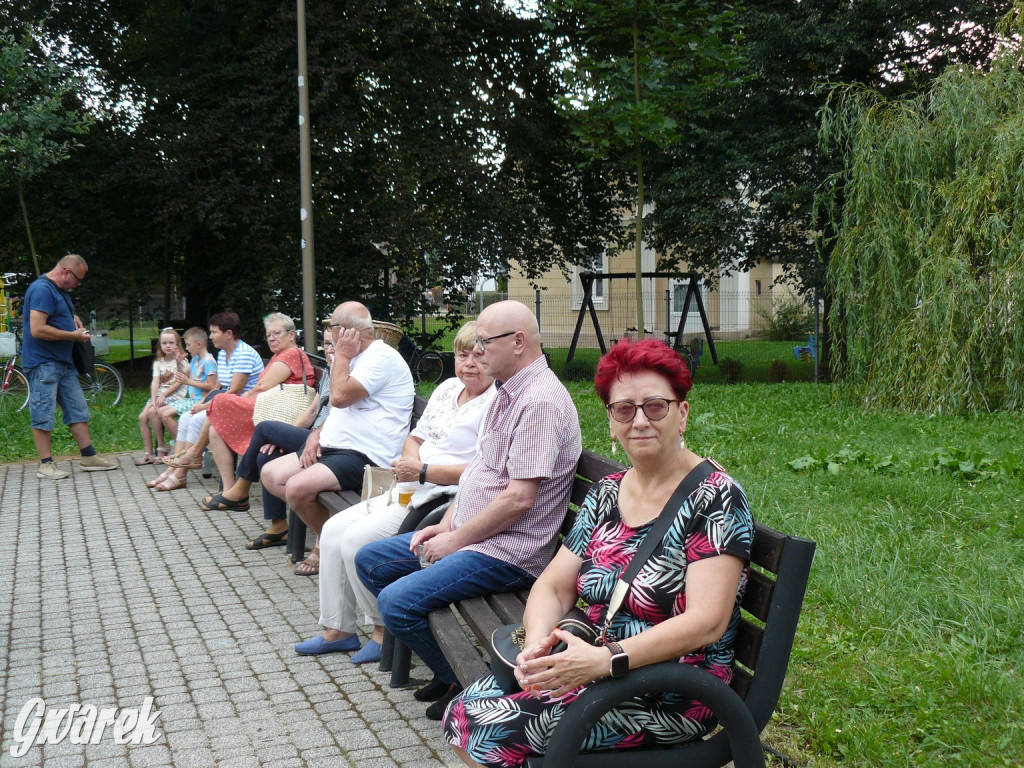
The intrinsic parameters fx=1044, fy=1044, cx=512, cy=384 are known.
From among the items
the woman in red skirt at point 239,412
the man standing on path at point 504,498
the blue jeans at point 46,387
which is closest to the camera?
the man standing on path at point 504,498

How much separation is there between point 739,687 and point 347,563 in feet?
8.08

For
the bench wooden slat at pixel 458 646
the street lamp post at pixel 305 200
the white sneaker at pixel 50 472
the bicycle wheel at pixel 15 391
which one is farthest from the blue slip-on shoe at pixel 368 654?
the bicycle wheel at pixel 15 391

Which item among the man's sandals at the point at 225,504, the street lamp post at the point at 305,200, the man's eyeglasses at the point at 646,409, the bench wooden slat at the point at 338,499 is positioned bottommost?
the man's sandals at the point at 225,504

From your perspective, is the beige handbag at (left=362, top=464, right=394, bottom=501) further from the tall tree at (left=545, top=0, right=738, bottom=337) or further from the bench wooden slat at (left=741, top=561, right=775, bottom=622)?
the tall tree at (left=545, top=0, right=738, bottom=337)

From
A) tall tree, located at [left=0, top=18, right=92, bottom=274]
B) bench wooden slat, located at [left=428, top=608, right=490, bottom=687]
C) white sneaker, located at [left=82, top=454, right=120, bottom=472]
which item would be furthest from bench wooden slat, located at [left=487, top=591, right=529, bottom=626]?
tall tree, located at [left=0, top=18, right=92, bottom=274]

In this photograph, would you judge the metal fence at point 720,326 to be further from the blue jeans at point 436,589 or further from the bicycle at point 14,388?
the blue jeans at point 436,589

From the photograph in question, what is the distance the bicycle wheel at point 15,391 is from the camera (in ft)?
50.3

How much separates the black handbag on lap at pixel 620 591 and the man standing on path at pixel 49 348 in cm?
823

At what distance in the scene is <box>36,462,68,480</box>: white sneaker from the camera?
1012 centimetres

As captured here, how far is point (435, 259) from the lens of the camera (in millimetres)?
20703

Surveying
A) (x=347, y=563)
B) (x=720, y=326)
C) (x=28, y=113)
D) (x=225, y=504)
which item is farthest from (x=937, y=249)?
(x=720, y=326)

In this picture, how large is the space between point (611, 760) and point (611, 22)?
18.5 metres

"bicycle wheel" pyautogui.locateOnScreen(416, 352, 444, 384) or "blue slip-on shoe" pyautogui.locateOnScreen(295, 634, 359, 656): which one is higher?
"bicycle wheel" pyautogui.locateOnScreen(416, 352, 444, 384)

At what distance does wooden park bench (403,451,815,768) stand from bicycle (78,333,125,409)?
1565 cm
